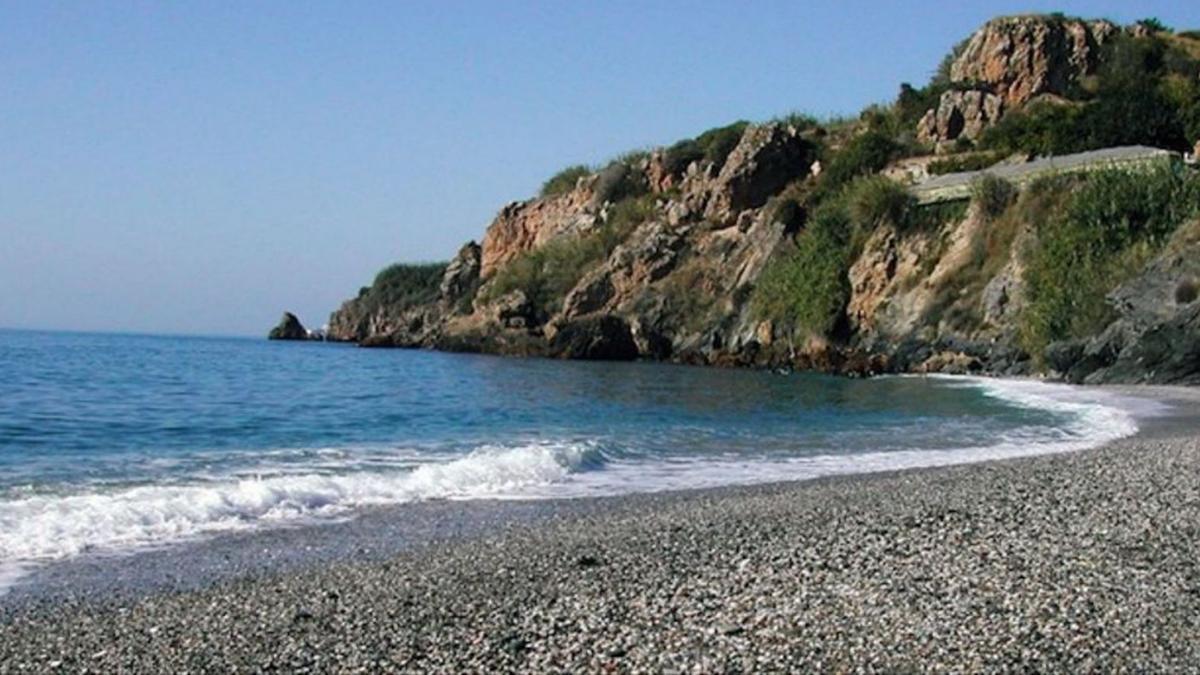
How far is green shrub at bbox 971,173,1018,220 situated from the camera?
63781 mm

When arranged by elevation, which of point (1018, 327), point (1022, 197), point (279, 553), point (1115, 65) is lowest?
point (279, 553)

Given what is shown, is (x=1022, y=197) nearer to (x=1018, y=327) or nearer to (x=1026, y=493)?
(x=1018, y=327)

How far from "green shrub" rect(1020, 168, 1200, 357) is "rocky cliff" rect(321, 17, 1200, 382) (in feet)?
3.05

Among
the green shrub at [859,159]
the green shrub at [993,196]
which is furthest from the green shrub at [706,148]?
the green shrub at [993,196]

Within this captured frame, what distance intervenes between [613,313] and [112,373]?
4405 cm

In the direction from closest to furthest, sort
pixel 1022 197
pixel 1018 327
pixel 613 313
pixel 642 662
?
pixel 642 662 < pixel 1018 327 < pixel 1022 197 < pixel 613 313

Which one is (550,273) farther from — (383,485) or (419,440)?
(383,485)

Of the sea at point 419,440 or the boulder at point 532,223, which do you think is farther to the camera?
the boulder at point 532,223

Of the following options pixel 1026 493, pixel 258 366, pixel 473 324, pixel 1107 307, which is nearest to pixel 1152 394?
pixel 1107 307

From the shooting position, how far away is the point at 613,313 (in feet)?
292

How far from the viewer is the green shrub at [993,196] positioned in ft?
209

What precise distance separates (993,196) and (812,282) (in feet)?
42.0

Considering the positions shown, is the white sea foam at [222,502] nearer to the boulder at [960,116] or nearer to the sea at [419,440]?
the sea at [419,440]

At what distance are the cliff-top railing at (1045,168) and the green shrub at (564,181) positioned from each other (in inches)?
1988
